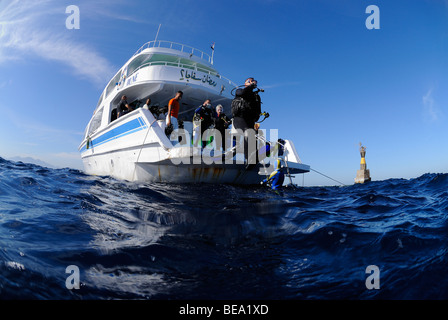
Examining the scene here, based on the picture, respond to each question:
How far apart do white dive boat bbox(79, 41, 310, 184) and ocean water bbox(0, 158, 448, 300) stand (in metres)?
2.32

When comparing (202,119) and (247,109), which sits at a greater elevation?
(247,109)

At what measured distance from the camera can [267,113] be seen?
651 centimetres

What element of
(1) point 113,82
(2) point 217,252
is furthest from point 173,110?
(1) point 113,82

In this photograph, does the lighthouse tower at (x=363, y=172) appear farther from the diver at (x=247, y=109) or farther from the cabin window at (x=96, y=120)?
the cabin window at (x=96, y=120)

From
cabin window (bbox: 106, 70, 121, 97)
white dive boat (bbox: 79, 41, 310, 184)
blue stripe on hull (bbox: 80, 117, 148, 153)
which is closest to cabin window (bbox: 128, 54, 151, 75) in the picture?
white dive boat (bbox: 79, 41, 310, 184)

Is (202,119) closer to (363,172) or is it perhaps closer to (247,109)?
(247,109)

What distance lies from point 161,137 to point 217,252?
445cm

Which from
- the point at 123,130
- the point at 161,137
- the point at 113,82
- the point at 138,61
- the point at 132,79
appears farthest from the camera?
the point at 113,82

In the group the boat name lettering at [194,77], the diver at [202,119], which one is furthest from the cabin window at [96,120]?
the diver at [202,119]

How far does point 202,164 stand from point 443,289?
4.78m

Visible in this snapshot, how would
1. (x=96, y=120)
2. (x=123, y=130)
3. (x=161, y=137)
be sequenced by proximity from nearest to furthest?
(x=161, y=137), (x=123, y=130), (x=96, y=120)

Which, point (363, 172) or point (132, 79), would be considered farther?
point (363, 172)

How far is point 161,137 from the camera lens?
6023mm
